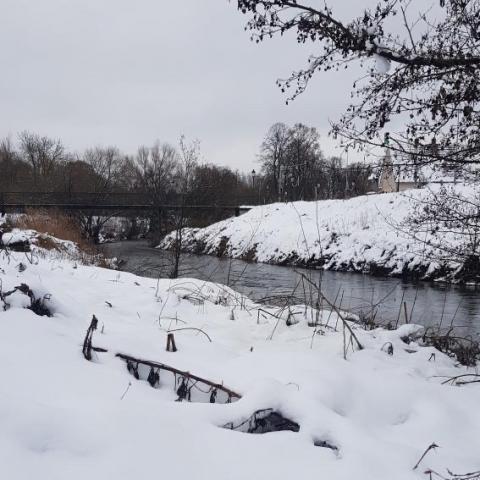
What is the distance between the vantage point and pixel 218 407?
2.25 meters

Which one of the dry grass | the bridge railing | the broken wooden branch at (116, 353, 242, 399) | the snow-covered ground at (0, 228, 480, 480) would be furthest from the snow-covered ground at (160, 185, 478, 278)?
the broken wooden branch at (116, 353, 242, 399)

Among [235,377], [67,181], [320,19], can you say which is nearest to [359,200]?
[320,19]

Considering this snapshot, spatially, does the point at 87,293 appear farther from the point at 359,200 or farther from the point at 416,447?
the point at 359,200

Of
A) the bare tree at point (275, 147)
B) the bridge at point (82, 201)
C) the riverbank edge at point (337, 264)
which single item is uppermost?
the bare tree at point (275, 147)

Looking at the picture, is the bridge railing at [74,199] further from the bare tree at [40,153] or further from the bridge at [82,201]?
the bare tree at [40,153]

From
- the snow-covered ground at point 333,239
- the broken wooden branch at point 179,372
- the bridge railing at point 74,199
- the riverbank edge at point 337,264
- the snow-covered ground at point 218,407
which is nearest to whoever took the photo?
the snow-covered ground at point 218,407

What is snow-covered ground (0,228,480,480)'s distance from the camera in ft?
5.71

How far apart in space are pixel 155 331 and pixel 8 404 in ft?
6.53

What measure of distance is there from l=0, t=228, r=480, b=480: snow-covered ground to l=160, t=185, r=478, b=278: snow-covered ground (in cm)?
1042

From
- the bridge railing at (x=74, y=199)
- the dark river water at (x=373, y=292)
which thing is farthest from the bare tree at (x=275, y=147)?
the dark river water at (x=373, y=292)

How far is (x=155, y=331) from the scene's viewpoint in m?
3.78

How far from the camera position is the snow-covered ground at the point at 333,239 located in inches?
671

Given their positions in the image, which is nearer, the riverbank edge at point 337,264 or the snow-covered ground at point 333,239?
the riverbank edge at point 337,264

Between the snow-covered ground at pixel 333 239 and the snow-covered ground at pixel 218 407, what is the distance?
10.4 metres
